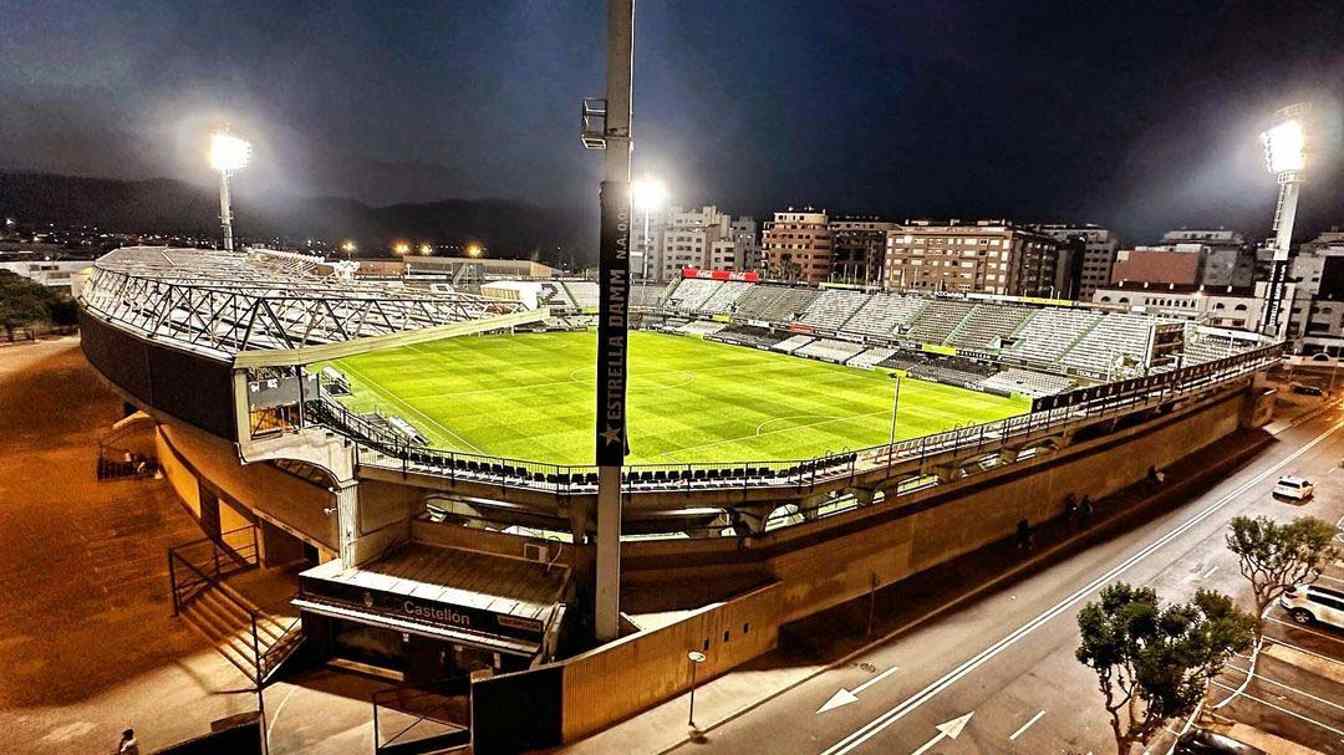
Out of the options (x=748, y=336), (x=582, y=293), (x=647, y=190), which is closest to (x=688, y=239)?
(x=582, y=293)

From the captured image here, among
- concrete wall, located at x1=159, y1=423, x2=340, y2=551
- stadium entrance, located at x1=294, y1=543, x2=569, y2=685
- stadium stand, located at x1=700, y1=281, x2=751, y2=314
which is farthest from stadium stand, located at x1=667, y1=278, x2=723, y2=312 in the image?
stadium entrance, located at x1=294, y1=543, x2=569, y2=685

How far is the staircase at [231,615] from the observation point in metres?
15.4

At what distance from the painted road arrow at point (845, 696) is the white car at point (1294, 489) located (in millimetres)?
24399

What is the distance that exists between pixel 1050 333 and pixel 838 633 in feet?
131

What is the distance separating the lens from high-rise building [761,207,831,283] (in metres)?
114

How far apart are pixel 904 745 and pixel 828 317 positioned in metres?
52.2

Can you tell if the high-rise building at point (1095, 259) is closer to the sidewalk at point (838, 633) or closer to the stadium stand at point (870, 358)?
the stadium stand at point (870, 358)

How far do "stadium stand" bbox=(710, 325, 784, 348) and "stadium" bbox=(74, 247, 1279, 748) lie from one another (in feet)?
82.8

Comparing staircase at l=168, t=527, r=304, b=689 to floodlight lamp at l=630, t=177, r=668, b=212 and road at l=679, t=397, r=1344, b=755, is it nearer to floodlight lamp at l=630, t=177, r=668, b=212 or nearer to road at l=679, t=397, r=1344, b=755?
road at l=679, t=397, r=1344, b=755

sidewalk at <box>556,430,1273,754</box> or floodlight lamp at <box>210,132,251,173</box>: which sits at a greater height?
floodlight lamp at <box>210,132,251,173</box>

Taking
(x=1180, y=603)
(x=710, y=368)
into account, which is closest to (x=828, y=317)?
(x=710, y=368)

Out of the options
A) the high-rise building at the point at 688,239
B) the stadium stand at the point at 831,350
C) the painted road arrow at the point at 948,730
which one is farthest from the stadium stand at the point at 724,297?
the painted road arrow at the point at 948,730

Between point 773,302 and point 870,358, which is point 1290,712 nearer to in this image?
point 870,358

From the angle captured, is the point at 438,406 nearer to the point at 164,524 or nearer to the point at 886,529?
the point at 164,524
